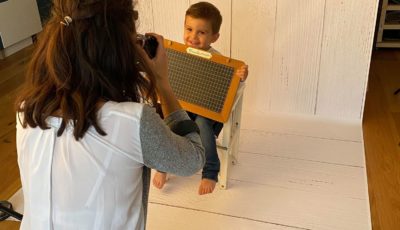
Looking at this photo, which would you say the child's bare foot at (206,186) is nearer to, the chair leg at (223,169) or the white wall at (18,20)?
the chair leg at (223,169)

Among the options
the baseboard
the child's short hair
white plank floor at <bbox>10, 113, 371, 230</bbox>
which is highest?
the child's short hair

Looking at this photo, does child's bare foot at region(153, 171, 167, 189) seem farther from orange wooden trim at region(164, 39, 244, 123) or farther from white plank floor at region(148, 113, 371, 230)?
orange wooden trim at region(164, 39, 244, 123)

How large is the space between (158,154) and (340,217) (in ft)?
2.91

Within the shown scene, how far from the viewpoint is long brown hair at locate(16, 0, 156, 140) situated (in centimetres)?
71

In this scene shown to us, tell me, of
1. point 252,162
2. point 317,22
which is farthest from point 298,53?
point 252,162

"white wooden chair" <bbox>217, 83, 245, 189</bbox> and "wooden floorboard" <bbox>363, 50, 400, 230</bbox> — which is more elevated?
"white wooden chair" <bbox>217, 83, 245, 189</bbox>

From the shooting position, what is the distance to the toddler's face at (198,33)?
1.51 meters

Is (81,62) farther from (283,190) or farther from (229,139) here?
(283,190)

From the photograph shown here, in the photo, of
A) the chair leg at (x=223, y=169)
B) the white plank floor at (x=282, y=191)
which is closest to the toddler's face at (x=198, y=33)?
the chair leg at (x=223, y=169)

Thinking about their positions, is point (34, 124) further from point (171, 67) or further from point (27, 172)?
point (171, 67)

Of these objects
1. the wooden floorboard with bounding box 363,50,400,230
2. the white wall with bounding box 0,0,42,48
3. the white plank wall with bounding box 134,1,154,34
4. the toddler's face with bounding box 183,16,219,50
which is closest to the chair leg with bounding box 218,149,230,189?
the toddler's face with bounding box 183,16,219,50

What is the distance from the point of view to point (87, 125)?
72cm

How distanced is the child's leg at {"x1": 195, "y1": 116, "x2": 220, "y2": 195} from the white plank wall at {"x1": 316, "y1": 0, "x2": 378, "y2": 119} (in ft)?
2.47

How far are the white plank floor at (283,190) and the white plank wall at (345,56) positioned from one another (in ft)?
0.48
